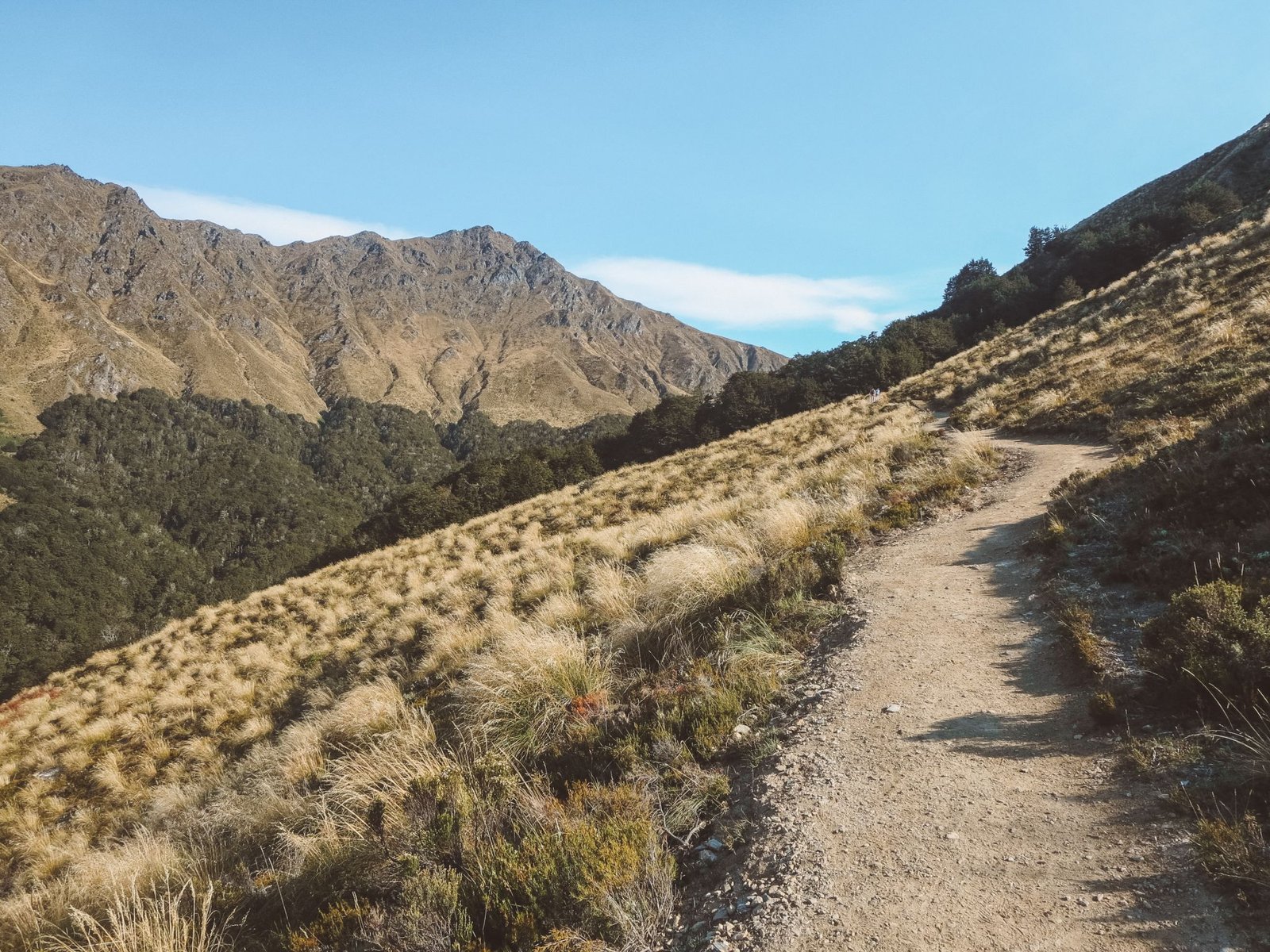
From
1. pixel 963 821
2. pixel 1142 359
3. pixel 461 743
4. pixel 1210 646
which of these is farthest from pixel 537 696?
pixel 1142 359

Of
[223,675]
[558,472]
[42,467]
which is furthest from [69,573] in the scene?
[223,675]

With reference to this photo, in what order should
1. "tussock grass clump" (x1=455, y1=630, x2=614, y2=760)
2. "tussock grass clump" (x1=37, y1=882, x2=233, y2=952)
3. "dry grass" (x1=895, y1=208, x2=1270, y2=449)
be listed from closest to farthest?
"tussock grass clump" (x1=37, y1=882, x2=233, y2=952), "tussock grass clump" (x1=455, y1=630, x2=614, y2=760), "dry grass" (x1=895, y1=208, x2=1270, y2=449)

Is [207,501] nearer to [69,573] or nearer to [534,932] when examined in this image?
[69,573]

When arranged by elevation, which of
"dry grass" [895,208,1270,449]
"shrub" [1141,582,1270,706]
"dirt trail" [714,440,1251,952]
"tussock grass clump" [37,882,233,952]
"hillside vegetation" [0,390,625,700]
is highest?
"dry grass" [895,208,1270,449]

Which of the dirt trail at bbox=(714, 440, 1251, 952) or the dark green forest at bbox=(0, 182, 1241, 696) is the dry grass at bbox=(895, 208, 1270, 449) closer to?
the dirt trail at bbox=(714, 440, 1251, 952)

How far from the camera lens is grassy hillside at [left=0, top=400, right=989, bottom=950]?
3883 mm

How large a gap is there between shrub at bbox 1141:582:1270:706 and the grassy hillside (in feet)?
9.45

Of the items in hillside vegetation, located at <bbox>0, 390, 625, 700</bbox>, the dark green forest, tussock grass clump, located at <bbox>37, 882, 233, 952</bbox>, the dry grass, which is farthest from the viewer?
hillside vegetation, located at <bbox>0, 390, 625, 700</bbox>

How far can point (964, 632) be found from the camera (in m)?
6.14

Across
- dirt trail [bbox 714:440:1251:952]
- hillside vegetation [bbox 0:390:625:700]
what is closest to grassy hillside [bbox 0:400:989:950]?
dirt trail [bbox 714:440:1251:952]

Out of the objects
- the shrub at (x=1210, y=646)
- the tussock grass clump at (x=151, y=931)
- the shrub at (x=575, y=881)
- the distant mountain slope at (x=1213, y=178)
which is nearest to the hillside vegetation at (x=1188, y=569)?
the shrub at (x=1210, y=646)

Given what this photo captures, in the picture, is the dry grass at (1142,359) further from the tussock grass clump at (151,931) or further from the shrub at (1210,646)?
the tussock grass clump at (151,931)

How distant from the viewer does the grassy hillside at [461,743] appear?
388 centimetres

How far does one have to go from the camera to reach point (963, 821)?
373cm
